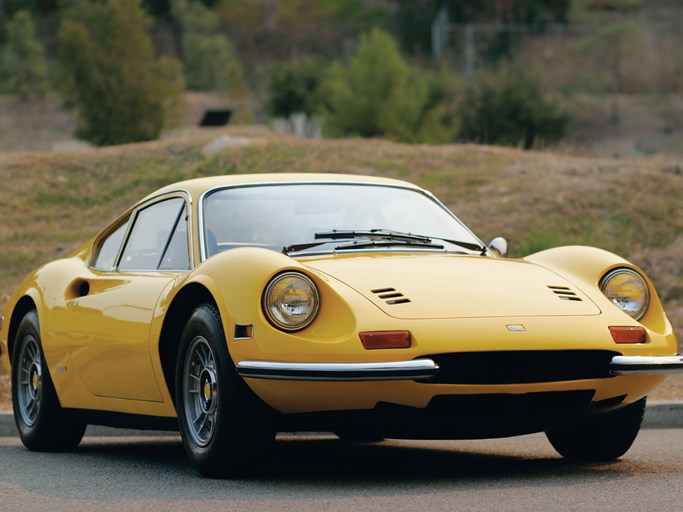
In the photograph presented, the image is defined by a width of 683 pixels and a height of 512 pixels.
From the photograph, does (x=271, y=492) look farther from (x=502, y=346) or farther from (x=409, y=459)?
(x=409, y=459)

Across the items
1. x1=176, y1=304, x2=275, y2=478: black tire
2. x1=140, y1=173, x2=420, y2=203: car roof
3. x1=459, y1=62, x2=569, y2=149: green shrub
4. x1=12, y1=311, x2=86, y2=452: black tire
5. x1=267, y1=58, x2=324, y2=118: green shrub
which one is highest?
x1=140, y1=173, x2=420, y2=203: car roof

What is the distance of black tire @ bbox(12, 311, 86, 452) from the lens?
7906mm

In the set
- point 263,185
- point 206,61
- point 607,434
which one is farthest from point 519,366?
point 206,61

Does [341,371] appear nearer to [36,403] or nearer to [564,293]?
[564,293]

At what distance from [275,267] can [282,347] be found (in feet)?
1.22

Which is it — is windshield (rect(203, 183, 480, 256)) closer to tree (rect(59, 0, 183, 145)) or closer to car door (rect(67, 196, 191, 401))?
car door (rect(67, 196, 191, 401))

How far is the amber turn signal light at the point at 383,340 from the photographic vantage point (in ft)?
18.6

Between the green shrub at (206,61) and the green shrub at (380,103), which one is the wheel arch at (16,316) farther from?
the green shrub at (206,61)

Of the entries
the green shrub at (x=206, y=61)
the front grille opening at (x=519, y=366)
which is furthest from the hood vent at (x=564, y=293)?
the green shrub at (x=206, y=61)

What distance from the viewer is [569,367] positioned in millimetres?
Result: 5938

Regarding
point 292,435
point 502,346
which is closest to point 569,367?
point 502,346

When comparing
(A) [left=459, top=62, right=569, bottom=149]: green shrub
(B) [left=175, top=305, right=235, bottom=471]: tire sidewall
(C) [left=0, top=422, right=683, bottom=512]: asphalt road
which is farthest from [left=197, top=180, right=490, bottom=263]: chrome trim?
(A) [left=459, top=62, right=569, bottom=149]: green shrub

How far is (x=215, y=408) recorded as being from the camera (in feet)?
19.7

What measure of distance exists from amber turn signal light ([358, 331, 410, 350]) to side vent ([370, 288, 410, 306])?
0.21 m
